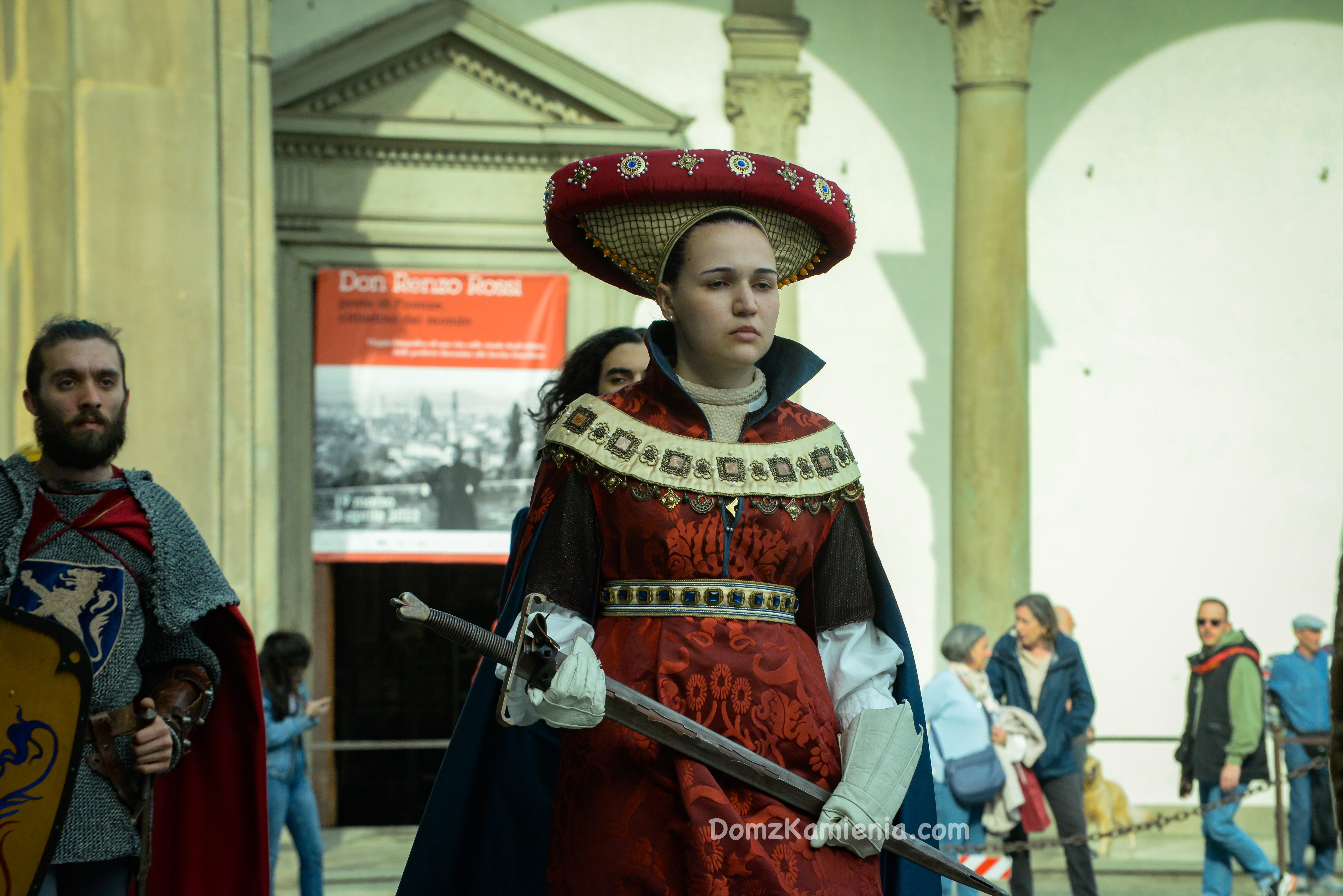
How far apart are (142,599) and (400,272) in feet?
24.7

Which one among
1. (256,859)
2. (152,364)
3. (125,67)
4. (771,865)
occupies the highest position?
(125,67)

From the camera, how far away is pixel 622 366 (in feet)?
13.5

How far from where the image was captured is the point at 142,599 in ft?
10.1

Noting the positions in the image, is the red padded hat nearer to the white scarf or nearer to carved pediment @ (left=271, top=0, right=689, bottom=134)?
the white scarf

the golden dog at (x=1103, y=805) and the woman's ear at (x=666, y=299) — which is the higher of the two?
the woman's ear at (x=666, y=299)

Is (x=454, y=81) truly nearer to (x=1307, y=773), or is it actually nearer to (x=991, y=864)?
(x=991, y=864)

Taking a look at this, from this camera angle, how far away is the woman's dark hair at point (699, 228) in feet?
8.77

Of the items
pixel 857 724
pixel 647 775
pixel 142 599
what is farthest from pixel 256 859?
pixel 857 724

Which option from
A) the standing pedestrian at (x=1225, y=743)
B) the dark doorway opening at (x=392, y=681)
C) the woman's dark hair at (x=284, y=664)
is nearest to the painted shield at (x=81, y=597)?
the woman's dark hair at (x=284, y=664)

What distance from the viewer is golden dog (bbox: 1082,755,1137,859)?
9.47 meters

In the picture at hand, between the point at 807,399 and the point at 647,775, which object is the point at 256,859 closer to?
the point at 647,775

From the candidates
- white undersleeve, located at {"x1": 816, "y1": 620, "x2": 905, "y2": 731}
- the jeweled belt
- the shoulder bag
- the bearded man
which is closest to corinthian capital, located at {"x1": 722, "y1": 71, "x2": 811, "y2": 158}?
the shoulder bag

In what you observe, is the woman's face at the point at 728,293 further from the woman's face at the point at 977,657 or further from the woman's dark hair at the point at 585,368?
the woman's face at the point at 977,657

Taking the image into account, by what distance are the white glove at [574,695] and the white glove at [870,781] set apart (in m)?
0.41
